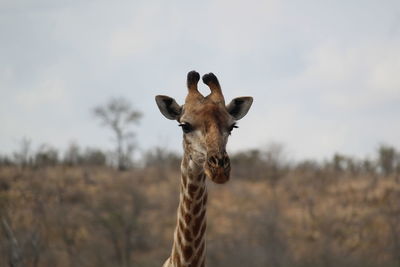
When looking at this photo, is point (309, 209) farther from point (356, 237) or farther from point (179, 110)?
point (179, 110)

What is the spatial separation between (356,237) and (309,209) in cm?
447

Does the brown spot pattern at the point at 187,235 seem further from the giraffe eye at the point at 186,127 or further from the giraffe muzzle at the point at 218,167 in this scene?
the giraffe muzzle at the point at 218,167

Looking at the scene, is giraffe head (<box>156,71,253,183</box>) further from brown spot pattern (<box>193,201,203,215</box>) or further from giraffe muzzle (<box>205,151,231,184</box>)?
brown spot pattern (<box>193,201,203,215</box>)

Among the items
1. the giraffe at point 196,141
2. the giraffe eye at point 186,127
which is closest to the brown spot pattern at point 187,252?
the giraffe at point 196,141

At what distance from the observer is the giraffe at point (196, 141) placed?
23.3 ft

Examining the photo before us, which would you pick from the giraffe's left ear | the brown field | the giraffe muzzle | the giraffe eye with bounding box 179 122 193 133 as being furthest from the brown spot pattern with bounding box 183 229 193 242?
the brown field

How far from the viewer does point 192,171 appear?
293 inches

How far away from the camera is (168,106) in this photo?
26.2 ft

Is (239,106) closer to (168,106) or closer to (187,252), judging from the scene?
(168,106)

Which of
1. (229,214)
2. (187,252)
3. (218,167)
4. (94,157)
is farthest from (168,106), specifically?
(94,157)

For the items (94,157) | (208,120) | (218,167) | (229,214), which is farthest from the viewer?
(94,157)

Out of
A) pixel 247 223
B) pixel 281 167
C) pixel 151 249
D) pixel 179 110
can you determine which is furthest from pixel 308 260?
pixel 179 110

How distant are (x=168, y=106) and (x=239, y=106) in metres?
0.77

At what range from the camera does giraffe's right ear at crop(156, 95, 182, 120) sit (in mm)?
7930
